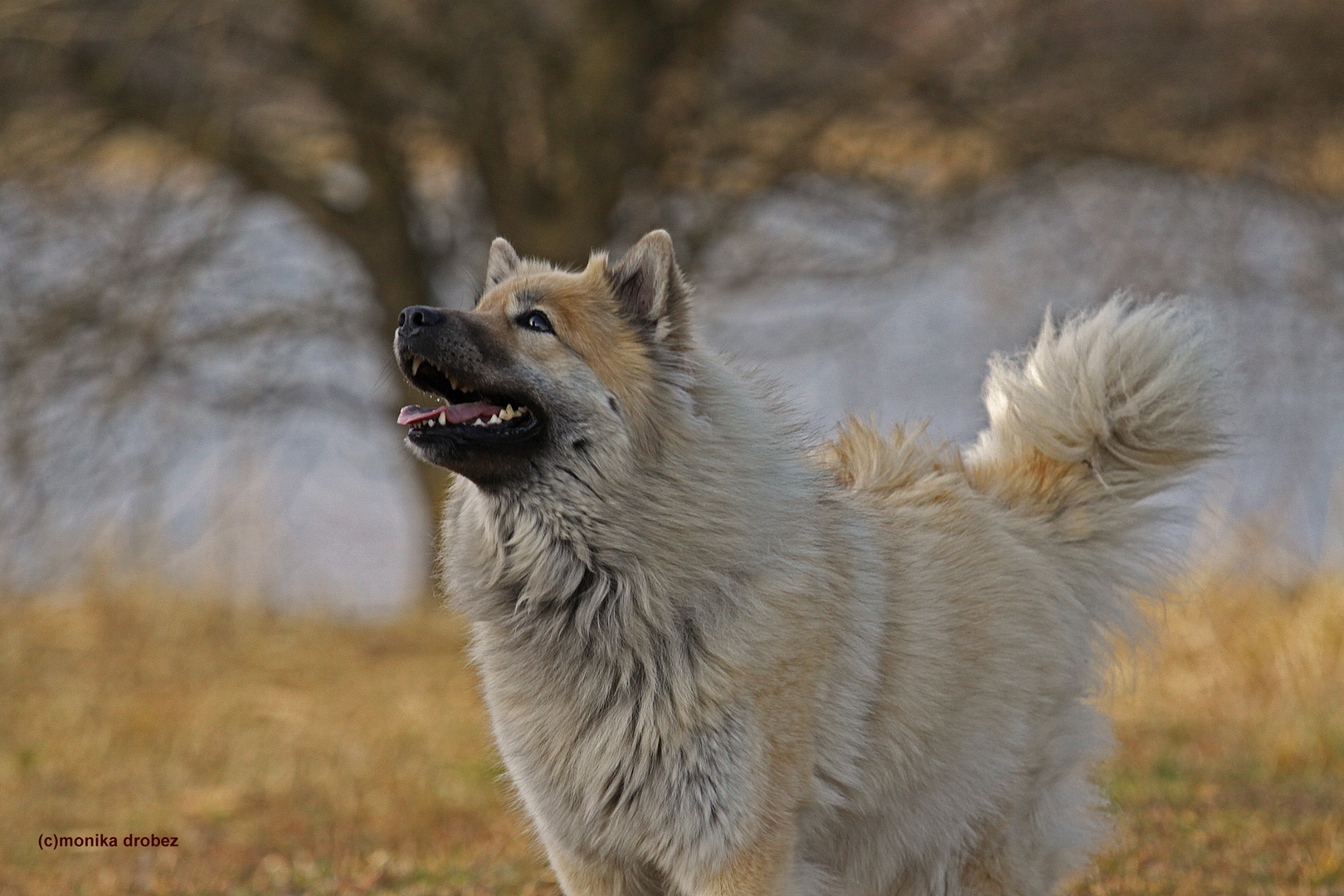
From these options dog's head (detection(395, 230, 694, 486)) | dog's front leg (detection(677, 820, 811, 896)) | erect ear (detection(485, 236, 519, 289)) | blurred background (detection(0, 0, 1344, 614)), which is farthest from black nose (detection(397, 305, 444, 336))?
blurred background (detection(0, 0, 1344, 614))

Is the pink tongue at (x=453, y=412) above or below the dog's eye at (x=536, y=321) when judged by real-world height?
Result: below

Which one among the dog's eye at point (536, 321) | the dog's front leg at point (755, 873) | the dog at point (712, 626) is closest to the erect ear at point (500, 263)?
the dog at point (712, 626)

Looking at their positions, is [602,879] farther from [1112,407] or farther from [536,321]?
[1112,407]

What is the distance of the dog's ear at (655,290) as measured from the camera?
10.6 ft

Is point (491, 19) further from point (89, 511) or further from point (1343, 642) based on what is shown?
point (1343, 642)

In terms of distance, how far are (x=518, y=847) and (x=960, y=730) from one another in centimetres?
233

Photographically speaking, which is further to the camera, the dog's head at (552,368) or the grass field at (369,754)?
the grass field at (369,754)

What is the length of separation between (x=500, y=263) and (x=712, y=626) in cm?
124

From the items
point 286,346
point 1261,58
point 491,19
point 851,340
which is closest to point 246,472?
point 286,346

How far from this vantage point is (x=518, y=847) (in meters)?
5.08

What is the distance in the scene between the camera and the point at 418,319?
308 centimetres

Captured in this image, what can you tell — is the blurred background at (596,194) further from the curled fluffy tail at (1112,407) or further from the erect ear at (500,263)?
the erect ear at (500,263)

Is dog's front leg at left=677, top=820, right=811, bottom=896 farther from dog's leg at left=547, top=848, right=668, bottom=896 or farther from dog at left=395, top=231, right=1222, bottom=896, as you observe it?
dog's leg at left=547, top=848, right=668, bottom=896

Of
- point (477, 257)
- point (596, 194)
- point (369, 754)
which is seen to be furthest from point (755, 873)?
point (477, 257)
